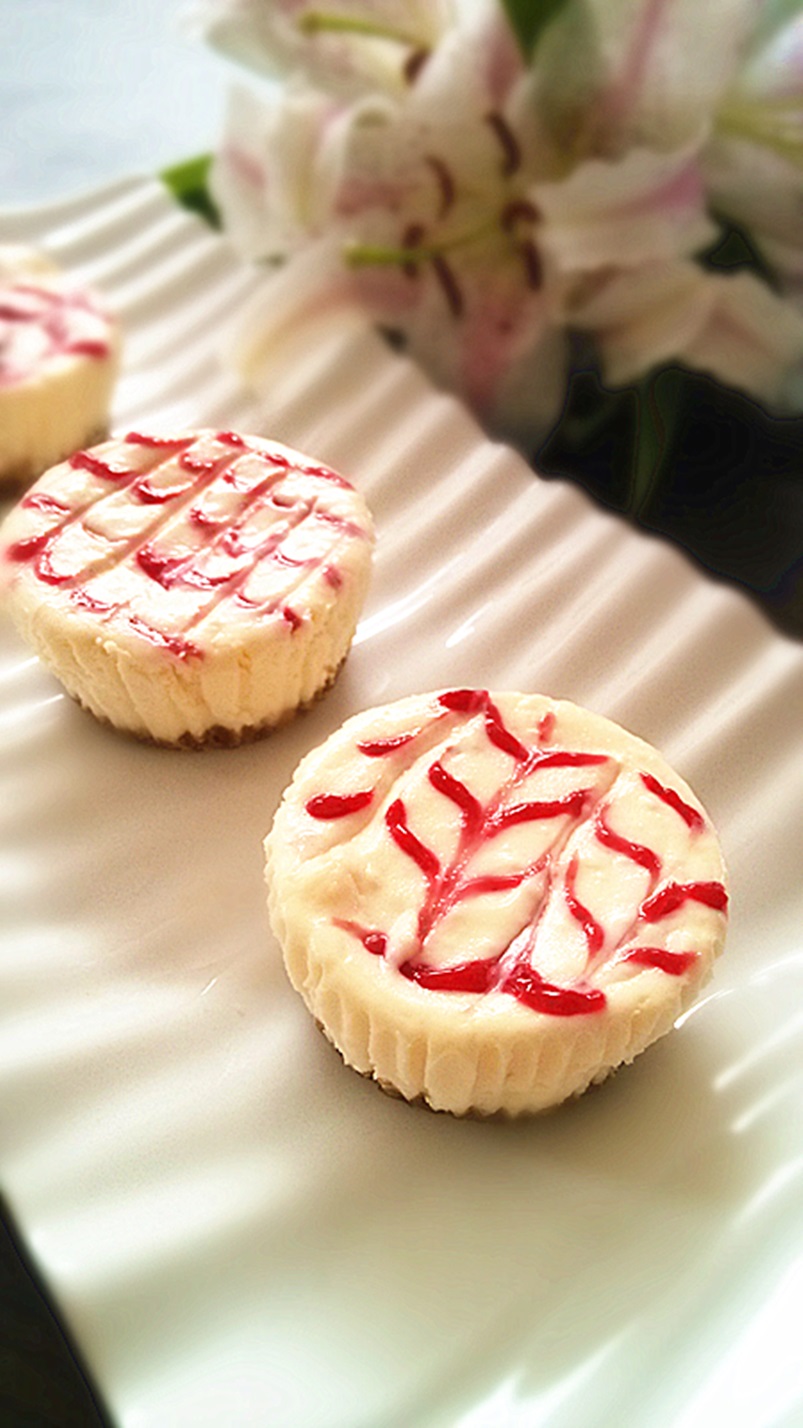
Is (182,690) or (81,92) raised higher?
(81,92)

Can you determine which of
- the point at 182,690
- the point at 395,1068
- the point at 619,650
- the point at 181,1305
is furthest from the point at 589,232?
the point at 181,1305

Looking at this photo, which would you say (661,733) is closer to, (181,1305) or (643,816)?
(643,816)

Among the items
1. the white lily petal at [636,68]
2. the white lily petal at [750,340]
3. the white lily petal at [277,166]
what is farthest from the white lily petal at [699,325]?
the white lily petal at [277,166]

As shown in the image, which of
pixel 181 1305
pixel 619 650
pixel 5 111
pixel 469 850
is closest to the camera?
pixel 181 1305

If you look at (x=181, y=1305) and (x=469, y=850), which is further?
(x=469, y=850)

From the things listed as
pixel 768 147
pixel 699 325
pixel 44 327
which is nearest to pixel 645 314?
pixel 699 325

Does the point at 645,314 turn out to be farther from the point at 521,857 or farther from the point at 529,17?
the point at 521,857

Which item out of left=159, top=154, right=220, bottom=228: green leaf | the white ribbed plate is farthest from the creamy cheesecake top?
the white ribbed plate
